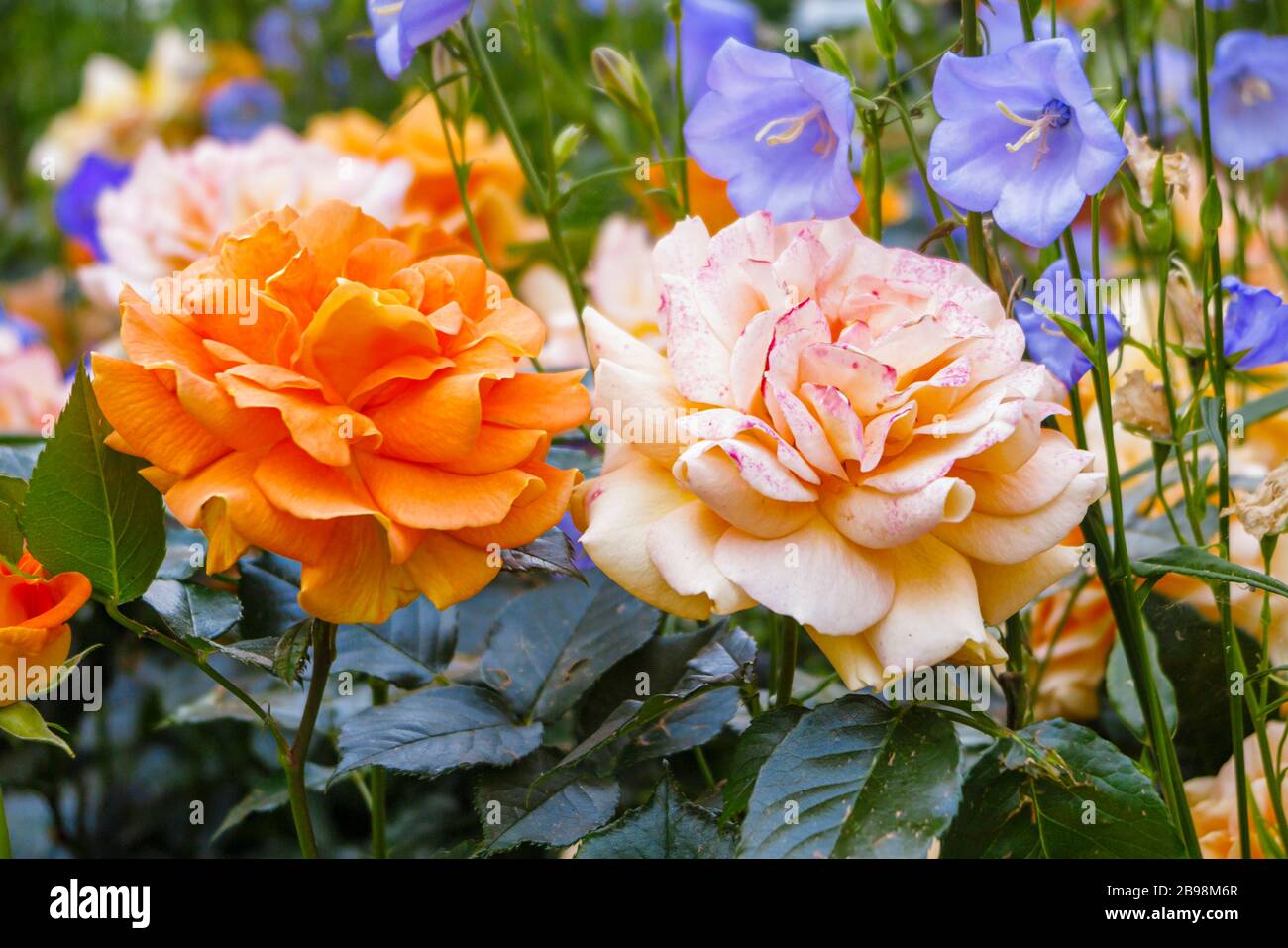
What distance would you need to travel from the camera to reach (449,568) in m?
0.39

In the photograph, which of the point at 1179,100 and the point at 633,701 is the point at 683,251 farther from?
the point at 1179,100

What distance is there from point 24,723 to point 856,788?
0.27 meters

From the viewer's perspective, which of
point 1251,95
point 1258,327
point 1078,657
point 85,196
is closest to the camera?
point 1258,327

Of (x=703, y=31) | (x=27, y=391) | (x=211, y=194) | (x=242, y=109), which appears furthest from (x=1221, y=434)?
(x=242, y=109)

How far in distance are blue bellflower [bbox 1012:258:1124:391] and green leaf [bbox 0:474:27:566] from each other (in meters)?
0.36

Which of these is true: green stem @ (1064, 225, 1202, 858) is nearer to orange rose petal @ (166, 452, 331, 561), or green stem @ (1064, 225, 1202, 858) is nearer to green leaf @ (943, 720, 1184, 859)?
green leaf @ (943, 720, 1184, 859)

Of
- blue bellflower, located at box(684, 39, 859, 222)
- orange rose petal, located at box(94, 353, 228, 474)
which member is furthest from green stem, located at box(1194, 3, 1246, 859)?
orange rose petal, located at box(94, 353, 228, 474)

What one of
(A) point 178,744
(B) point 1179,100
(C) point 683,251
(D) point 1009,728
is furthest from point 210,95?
(D) point 1009,728

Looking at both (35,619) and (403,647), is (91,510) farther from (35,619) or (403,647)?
(403,647)

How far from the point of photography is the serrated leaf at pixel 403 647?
1.63 feet

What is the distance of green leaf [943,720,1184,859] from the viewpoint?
389mm

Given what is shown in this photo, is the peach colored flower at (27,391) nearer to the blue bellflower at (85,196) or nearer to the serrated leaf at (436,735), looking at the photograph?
the blue bellflower at (85,196)
